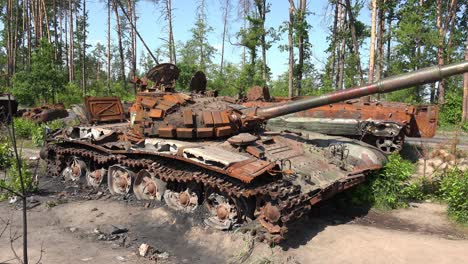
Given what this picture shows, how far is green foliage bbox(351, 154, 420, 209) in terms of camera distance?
9188mm

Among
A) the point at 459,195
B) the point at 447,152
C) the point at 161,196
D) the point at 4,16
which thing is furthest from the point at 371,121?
the point at 4,16

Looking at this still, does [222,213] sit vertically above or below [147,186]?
below

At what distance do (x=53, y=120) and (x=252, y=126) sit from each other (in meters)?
13.8

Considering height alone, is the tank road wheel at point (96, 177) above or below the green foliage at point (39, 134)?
below

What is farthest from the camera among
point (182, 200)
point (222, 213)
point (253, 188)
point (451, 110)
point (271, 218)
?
point (451, 110)

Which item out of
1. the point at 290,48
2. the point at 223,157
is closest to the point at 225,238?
the point at 223,157

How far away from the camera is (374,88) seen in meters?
7.11

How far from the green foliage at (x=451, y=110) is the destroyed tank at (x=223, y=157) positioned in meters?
15.4

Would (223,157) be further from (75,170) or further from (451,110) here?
(451,110)

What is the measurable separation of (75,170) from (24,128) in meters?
9.25

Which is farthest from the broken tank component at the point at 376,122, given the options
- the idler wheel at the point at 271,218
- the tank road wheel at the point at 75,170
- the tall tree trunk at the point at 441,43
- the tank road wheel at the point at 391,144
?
the tall tree trunk at the point at 441,43

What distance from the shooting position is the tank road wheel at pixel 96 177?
33.2ft

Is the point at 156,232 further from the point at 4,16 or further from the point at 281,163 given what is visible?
the point at 4,16

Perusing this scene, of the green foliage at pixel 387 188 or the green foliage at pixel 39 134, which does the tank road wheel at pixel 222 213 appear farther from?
the green foliage at pixel 39 134
